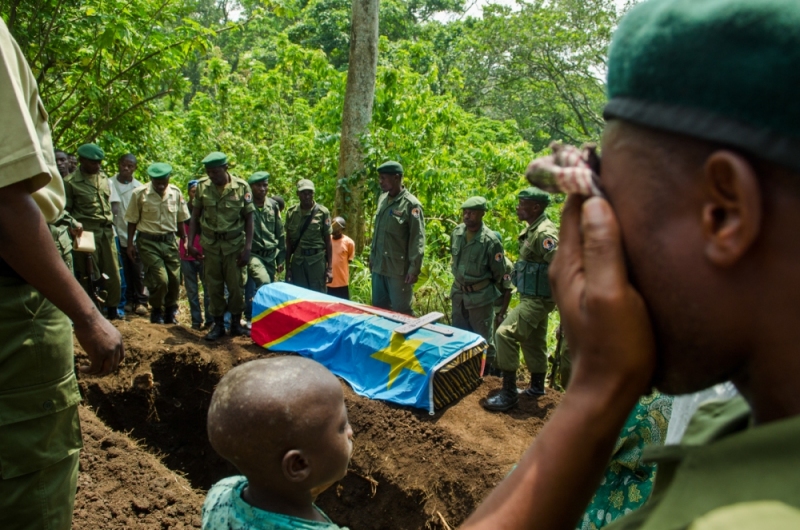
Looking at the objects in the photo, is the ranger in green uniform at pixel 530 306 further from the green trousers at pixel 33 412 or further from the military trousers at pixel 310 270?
the green trousers at pixel 33 412

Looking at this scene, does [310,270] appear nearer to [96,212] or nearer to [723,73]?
[96,212]

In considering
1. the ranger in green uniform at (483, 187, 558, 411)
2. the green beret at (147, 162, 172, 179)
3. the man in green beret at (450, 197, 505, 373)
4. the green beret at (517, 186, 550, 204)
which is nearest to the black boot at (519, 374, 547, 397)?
the ranger in green uniform at (483, 187, 558, 411)

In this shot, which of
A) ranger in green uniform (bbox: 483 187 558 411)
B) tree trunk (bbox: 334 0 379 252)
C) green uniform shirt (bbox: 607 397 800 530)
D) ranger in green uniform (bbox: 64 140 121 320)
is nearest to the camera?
green uniform shirt (bbox: 607 397 800 530)

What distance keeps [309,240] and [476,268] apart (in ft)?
7.96

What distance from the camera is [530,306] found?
522 centimetres

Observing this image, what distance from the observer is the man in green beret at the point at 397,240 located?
679cm

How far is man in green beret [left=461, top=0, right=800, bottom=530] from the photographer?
1.64 feet

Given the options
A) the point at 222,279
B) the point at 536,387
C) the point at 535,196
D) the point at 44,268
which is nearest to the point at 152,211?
the point at 222,279

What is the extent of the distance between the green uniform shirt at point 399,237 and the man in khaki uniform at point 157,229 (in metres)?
2.46

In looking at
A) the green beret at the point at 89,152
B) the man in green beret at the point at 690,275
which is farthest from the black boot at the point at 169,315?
the man in green beret at the point at 690,275

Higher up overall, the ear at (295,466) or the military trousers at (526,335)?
the ear at (295,466)

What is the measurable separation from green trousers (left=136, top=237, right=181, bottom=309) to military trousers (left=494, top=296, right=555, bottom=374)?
412 cm

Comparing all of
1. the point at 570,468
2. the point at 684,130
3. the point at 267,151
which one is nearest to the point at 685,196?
the point at 684,130

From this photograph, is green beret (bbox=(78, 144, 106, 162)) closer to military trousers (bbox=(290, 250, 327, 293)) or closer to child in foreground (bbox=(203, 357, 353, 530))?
military trousers (bbox=(290, 250, 327, 293))
